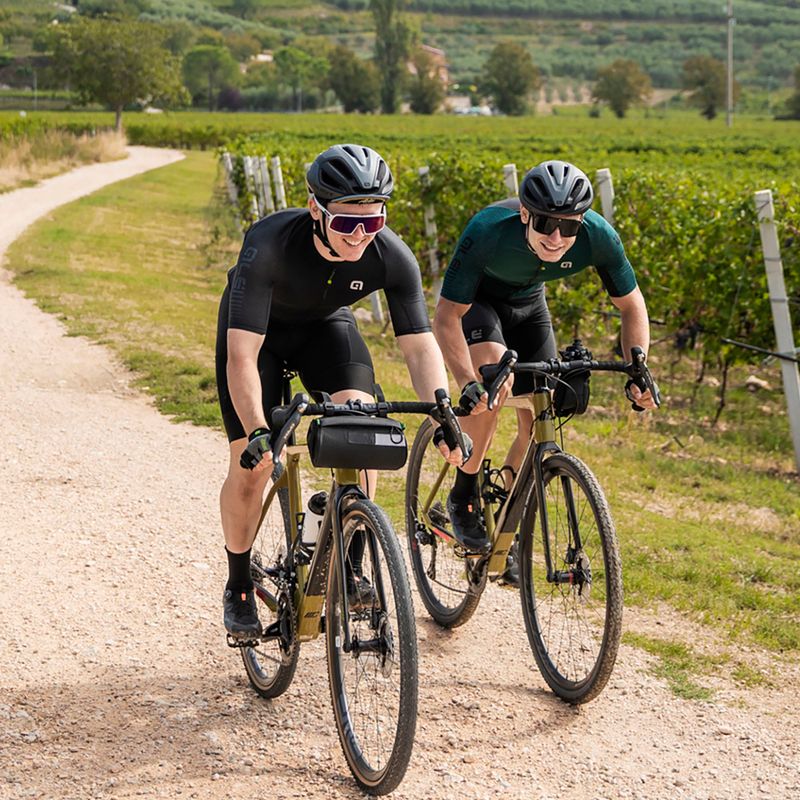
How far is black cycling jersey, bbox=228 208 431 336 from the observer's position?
448cm

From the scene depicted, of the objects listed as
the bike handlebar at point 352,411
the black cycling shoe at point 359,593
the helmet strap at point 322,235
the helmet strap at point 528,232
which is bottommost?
the black cycling shoe at point 359,593

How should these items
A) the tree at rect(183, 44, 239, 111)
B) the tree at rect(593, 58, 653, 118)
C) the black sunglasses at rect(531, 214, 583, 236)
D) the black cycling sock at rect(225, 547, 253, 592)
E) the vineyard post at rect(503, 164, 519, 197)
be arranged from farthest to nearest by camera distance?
the tree at rect(183, 44, 239, 111), the tree at rect(593, 58, 653, 118), the vineyard post at rect(503, 164, 519, 197), the black sunglasses at rect(531, 214, 583, 236), the black cycling sock at rect(225, 547, 253, 592)

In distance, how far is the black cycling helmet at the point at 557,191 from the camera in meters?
4.98

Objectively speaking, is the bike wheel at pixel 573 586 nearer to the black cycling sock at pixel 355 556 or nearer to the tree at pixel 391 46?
the black cycling sock at pixel 355 556

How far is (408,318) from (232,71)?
188805mm

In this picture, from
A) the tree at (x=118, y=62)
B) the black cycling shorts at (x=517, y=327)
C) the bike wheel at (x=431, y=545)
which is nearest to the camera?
the black cycling shorts at (x=517, y=327)

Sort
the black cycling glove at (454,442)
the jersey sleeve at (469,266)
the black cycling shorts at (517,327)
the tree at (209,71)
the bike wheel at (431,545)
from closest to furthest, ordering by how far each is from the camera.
→ the black cycling glove at (454,442) < the jersey sleeve at (469,266) < the black cycling shorts at (517,327) < the bike wheel at (431,545) < the tree at (209,71)

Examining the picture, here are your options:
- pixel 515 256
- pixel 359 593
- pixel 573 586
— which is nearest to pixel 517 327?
pixel 515 256

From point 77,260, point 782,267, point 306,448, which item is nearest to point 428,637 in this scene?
point 306,448

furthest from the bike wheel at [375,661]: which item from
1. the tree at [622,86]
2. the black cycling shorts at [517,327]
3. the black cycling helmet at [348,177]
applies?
the tree at [622,86]

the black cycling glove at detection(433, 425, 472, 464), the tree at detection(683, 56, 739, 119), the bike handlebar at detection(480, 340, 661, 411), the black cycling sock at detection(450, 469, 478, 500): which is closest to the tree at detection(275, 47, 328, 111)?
the tree at detection(683, 56, 739, 119)

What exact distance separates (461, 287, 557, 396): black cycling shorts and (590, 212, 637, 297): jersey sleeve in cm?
50

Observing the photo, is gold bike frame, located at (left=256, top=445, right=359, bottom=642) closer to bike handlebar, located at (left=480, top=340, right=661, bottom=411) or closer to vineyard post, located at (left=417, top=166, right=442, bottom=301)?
bike handlebar, located at (left=480, top=340, right=661, bottom=411)

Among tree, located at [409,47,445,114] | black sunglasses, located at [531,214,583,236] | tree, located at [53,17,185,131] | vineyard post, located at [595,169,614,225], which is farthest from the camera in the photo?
tree, located at [409,47,445,114]
